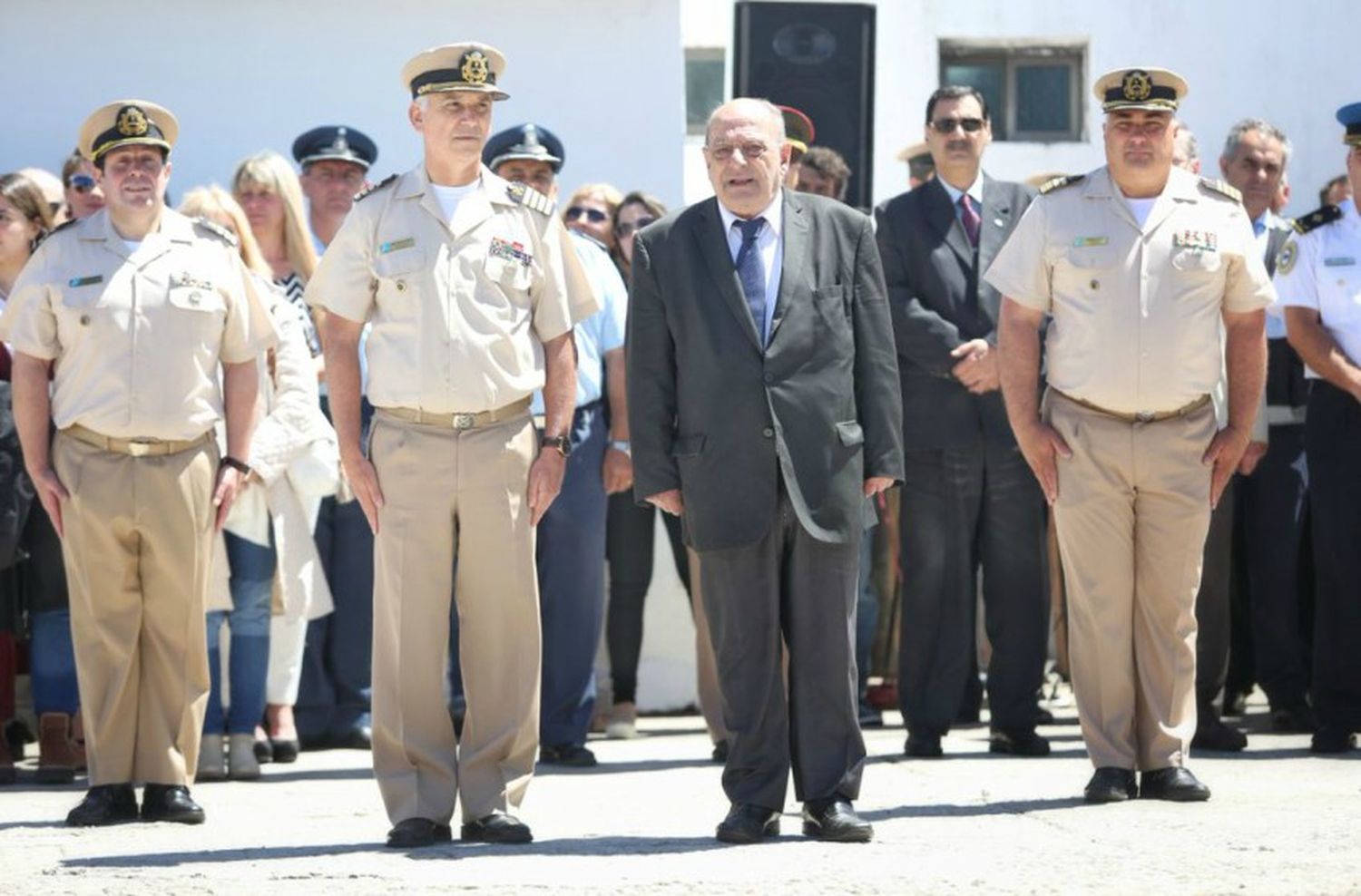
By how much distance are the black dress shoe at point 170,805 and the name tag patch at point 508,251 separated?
80.1 inches

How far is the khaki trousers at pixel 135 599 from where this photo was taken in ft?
26.1

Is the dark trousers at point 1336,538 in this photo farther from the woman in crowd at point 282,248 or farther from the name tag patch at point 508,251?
the woman in crowd at point 282,248

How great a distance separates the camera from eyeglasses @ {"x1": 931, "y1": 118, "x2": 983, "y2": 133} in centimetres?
980

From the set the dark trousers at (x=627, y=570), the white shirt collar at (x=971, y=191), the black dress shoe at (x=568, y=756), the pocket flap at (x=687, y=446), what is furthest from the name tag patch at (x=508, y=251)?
the dark trousers at (x=627, y=570)

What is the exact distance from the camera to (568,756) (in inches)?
375

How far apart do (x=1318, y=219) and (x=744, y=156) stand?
309 cm

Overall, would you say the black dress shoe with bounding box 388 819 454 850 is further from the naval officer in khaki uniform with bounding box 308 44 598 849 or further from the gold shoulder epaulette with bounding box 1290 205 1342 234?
the gold shoulder epaulette with bounding box 1290 205 1342 234

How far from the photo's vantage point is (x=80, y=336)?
7961 millimetres

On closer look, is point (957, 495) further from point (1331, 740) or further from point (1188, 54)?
point (1188, 54)

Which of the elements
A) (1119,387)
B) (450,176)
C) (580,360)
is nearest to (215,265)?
(450,176)

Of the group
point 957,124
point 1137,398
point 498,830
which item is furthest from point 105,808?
point 957,124

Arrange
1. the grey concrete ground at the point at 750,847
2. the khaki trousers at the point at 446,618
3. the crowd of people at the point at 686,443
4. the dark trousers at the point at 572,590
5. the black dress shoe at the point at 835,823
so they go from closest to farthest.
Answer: the grey concrete ground at the point at 750,847
the black dress shoe at the point at 835,823
the crowd of people at the point at 686,443
the khaki trousers at the point at 446,618
the dark trousers at the point at 572,590

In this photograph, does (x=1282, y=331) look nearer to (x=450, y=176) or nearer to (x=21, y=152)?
(x=450, y=176)

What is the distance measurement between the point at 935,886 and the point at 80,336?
11.1 ft
